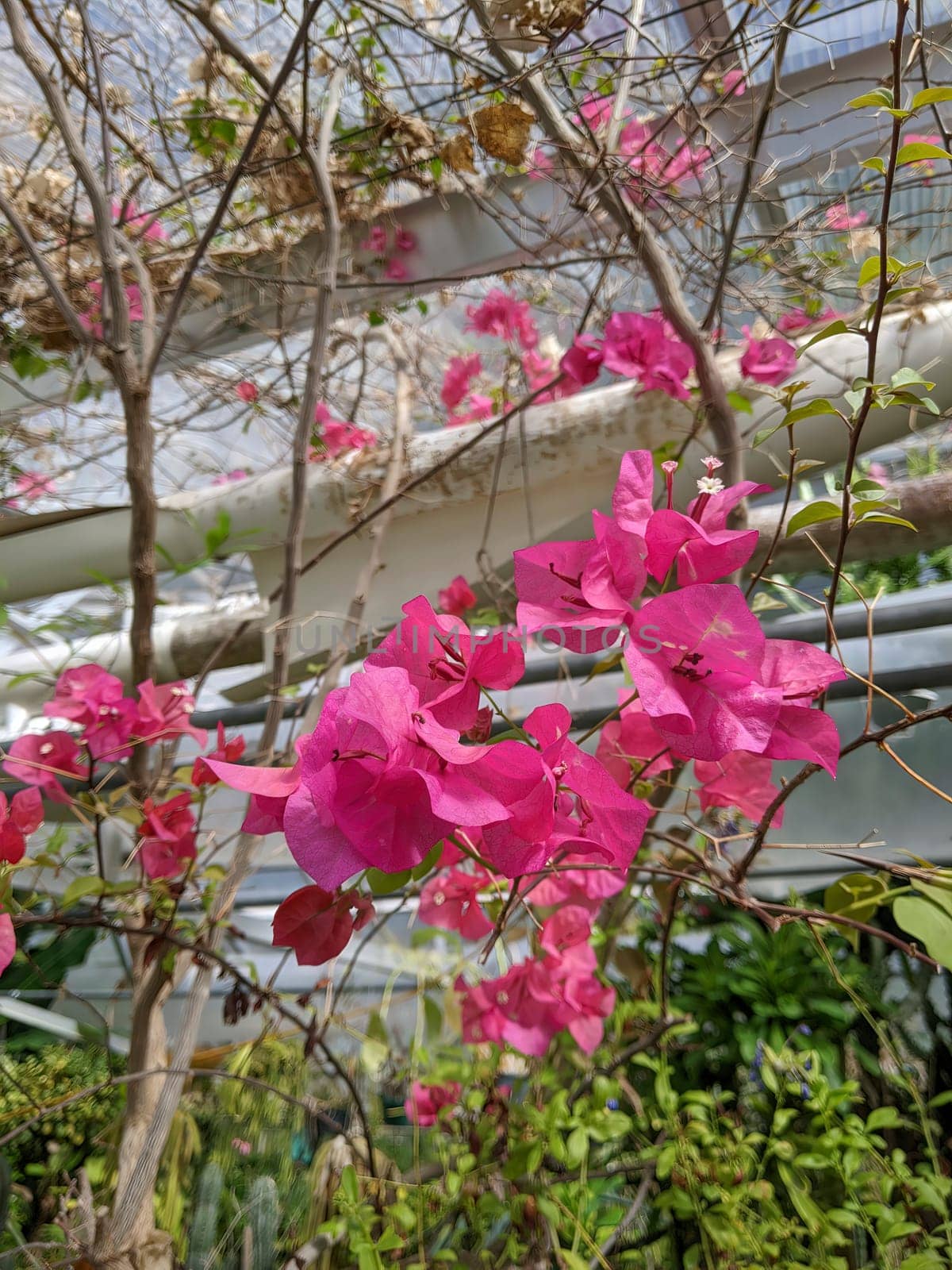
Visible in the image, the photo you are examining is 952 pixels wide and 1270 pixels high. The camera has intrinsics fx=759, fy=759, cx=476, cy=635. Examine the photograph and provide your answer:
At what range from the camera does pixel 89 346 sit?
69cm

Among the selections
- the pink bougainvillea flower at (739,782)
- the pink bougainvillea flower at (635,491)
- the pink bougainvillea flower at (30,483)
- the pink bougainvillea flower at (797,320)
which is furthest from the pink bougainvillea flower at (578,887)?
the pink bougainvillea flower at (30,483)

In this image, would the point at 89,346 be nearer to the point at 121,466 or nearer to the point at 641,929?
the point at 121,466

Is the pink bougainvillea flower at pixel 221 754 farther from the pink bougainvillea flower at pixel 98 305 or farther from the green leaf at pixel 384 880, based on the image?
the pink bougainvillea flower at pixel 98 305

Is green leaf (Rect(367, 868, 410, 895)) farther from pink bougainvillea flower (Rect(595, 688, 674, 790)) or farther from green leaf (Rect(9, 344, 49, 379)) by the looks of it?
green leaf (Rect(9, 344, 49, 379))

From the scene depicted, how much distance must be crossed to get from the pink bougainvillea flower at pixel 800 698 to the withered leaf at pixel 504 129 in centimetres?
62

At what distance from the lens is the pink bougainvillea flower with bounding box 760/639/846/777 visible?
0.35 m

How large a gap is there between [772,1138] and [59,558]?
4.60 feet

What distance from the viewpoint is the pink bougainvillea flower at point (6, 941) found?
14.0 inches

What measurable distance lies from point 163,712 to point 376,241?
902mm

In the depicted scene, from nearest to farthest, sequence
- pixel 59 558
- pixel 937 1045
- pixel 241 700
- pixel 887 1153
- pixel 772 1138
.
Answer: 1. pixel 772 1138
2. pixel 887 1153
3. pixel 59 558
4. pixel 937 1045
5. pixel 241 700

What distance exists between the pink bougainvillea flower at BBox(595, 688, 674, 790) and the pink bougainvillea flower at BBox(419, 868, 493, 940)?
22cm

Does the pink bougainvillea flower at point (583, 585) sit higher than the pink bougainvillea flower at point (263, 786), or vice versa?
the pink bougainvillea flower at point (583, 585)

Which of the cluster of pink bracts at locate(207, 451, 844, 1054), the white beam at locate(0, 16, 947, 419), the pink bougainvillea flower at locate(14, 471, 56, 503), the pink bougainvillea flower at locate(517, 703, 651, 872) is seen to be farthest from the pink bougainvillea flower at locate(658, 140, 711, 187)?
the pink bougainvillea flower at locate(14, 471, 56, 503)

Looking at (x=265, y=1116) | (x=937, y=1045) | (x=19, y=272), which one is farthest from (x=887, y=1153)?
(x=19, y=272)
